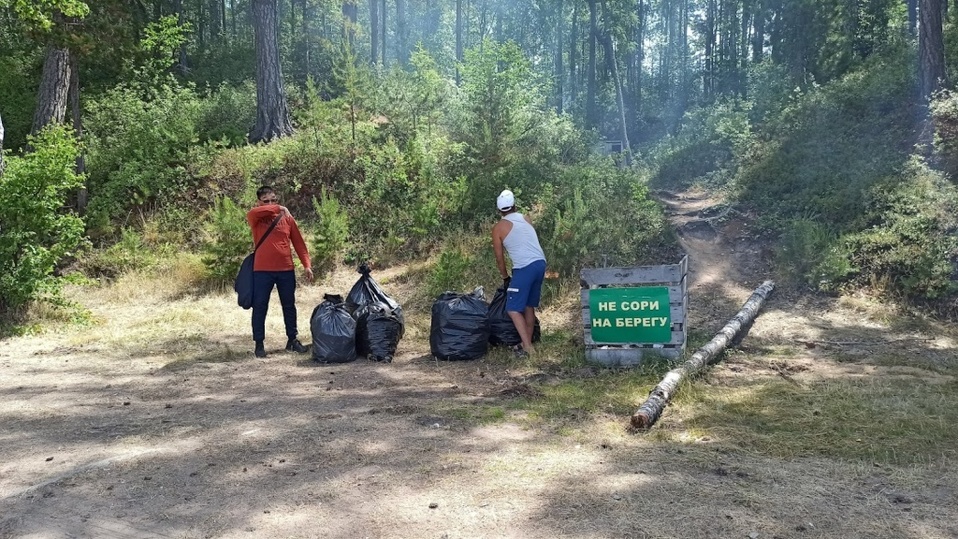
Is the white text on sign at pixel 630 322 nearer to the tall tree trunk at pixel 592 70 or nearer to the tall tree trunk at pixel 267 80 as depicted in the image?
the tall tree trunk at pixel 267 80

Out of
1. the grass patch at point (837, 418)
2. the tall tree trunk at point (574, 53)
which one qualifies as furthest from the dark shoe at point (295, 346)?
the tall tree trunk at point (574, 53)

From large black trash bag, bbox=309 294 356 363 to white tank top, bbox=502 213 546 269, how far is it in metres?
1.80

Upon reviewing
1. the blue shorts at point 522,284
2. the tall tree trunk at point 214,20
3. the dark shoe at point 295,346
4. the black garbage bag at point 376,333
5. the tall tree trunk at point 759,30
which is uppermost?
the tall tree trunk at point 759,30

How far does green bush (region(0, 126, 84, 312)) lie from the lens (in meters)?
8.62

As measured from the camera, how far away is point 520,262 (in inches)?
269

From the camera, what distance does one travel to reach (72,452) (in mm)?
4352

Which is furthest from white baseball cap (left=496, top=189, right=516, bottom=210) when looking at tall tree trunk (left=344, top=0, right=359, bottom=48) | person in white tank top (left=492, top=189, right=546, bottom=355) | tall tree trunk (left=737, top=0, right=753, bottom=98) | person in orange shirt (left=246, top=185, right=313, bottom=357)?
tall tree trunk (left=737, top=0, right=753, bottom=98)

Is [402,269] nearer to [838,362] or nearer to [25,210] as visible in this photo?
[25,210]

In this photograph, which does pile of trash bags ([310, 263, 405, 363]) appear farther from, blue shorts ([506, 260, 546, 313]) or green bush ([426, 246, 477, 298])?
green bush ([426, 246, 477, 298])

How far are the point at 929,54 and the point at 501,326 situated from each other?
36.8ft

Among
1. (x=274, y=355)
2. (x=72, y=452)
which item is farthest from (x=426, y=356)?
(x=72, y=452)

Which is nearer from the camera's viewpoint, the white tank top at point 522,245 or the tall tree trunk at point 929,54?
the white tank top at point 522,245

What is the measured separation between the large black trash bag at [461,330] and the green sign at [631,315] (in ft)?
3.71

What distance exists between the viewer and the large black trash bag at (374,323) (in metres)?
7.16
